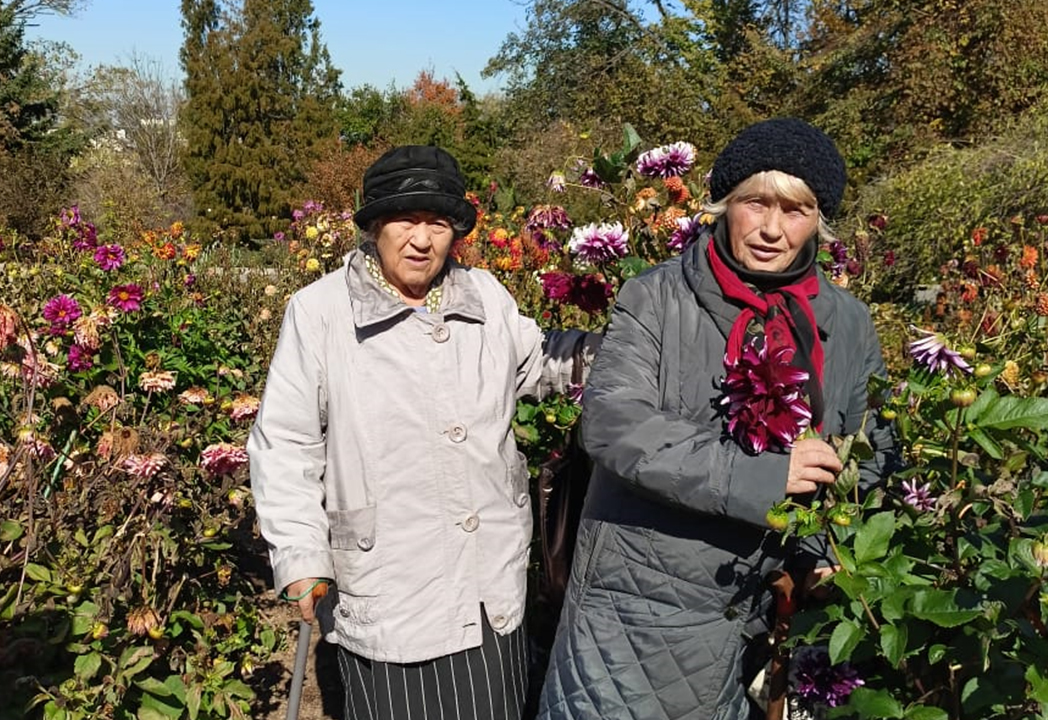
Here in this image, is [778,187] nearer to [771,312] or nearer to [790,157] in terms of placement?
[790,157]

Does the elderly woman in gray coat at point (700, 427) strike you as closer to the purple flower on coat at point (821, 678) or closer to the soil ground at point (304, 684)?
the purple flower on coat at point (821, 678)

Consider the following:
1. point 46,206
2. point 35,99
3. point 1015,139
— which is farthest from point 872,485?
point 35,99

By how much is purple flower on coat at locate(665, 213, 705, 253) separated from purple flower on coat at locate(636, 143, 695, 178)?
107 millimetres

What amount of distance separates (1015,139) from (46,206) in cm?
1224

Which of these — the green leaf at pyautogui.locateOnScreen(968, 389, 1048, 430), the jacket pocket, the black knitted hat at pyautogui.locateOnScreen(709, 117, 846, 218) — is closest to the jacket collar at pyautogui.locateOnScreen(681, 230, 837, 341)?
the black knitted hat at pyautogui.locateOnScreen(709, 117, 846, 218)

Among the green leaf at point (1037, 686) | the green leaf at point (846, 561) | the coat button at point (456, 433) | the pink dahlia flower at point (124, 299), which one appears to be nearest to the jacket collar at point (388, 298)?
the coat button at point (456, 433)

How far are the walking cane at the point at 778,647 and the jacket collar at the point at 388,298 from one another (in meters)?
0.70

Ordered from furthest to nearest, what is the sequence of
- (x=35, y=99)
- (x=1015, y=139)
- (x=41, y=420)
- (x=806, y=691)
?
(x=35, y=99) < (x=1015, y=139) < (x=41, y=420) < (x=806, y=691)

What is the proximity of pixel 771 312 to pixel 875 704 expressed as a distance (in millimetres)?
553

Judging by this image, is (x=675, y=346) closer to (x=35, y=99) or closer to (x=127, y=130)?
(x=35, y=99)

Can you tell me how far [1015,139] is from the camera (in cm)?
802

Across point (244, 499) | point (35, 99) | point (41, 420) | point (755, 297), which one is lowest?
point (244, 499)

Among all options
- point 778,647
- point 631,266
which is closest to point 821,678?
point 778,647

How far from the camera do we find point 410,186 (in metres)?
1.61
